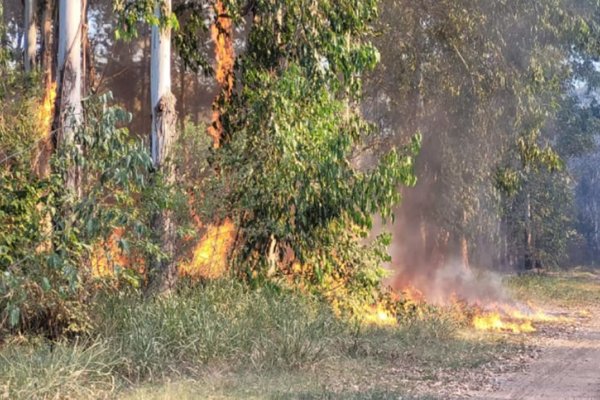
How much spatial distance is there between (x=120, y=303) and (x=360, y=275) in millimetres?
3889

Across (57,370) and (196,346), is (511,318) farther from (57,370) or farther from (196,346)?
(57,370)

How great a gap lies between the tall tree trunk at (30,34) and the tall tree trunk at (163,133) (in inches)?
212

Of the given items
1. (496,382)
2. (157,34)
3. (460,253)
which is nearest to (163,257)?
(157,34)

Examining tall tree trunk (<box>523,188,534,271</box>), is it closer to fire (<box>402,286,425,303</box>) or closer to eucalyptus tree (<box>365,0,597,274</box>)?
eucalyptus tree (<box>365,0,597,274</box>)

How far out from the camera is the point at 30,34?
16.8 metres

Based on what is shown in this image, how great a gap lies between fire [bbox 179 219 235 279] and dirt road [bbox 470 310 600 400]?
14.1ft

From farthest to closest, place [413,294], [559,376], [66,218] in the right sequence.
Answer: [413,294] → [559,376] → [66,218]

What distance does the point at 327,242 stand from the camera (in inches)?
464

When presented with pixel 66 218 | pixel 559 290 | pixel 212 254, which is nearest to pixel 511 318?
pixel 212 254

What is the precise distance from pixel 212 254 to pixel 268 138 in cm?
192

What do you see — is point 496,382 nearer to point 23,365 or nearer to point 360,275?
point 360,275

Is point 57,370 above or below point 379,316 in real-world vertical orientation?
above

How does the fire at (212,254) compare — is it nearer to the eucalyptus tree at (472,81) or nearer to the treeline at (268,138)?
the treeline at (268,138)

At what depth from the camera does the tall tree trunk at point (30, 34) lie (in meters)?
16.1
